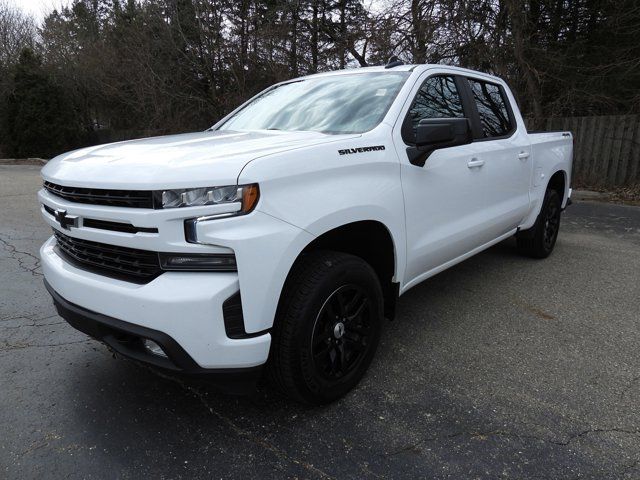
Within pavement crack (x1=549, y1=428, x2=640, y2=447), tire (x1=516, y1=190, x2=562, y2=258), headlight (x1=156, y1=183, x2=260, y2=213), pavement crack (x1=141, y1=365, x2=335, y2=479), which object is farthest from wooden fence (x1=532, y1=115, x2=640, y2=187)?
headlight (x1=156, y1=183, x2=260, y2=213)

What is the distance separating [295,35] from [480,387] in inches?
638

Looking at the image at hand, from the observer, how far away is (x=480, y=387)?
2.77 m

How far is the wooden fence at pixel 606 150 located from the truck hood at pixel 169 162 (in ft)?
34.4

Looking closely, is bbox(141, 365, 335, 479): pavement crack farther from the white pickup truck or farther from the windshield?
the windshield

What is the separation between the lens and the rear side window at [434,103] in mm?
3053

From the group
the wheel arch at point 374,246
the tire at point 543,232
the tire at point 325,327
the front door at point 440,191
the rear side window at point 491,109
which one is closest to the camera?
the tire at point 325,327

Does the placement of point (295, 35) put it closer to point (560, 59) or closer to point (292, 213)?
point (560, 59)

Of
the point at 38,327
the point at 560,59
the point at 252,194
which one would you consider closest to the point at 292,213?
the point at 252,194

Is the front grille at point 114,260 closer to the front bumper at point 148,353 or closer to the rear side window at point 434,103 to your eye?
the front bumper at point 148,353

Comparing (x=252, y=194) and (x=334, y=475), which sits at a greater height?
(x=252, y=194)

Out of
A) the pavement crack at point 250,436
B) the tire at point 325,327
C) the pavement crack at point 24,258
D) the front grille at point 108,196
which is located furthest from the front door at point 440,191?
the pavement crack at point 24,258

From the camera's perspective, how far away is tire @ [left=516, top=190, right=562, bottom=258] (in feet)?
16.7

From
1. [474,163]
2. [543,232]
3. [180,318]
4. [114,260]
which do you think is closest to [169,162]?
[114,260]

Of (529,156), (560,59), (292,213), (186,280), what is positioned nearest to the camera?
(186,280)
